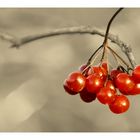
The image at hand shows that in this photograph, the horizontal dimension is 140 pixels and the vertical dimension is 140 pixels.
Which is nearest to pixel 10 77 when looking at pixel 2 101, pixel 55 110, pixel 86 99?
pixel 2 101

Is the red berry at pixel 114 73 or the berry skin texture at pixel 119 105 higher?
the red berry at pixel 114 73

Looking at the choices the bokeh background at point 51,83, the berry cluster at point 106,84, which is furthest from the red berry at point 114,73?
the bokeh background at point 51,83

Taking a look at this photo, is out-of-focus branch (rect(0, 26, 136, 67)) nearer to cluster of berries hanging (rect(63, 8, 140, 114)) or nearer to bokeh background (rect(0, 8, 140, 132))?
cluster of berries hanging (rect(63, 8, 140, 114))

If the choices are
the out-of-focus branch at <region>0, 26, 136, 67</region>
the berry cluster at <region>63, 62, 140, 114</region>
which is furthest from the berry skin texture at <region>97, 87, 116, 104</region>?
the out-of-focus branch at <region>0, 26, 136, 67</region>

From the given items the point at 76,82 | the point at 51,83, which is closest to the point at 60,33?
the point at 76,82

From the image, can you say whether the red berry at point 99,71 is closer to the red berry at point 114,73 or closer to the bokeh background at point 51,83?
the red berry at point 114,73

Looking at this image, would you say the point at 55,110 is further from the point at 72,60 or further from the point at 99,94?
the point at 99,94
